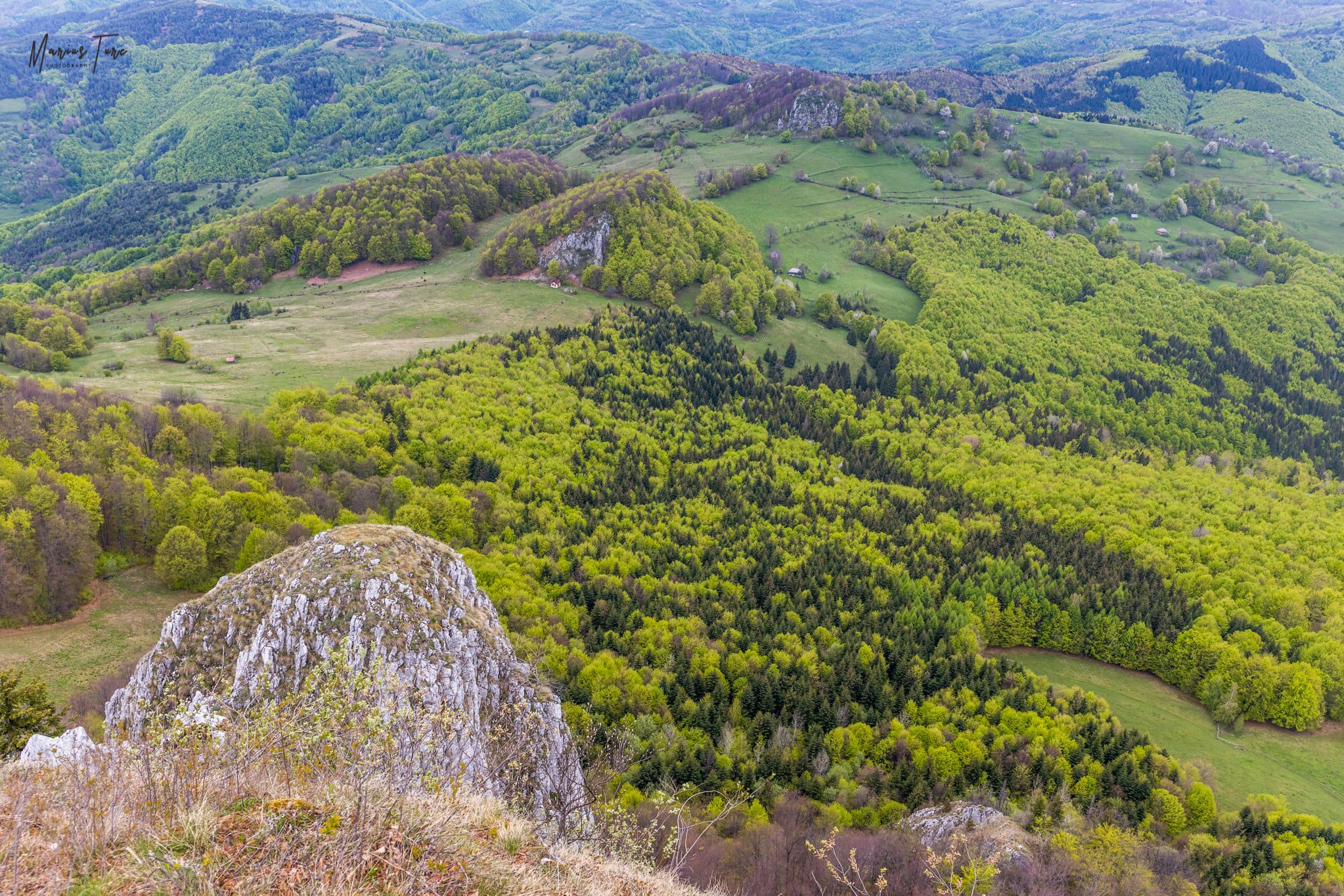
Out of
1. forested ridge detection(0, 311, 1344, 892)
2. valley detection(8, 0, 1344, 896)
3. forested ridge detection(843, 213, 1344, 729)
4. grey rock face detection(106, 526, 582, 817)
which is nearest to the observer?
valley detection(8, 0, 1344, 896)

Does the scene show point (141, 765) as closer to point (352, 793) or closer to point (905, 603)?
point (352, 793)

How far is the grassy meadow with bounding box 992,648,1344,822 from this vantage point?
194 ft

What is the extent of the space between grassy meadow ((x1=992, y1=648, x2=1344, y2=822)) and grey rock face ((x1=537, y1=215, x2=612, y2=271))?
93464 millimetres

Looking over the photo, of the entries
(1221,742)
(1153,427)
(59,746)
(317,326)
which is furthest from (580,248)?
(59,746)

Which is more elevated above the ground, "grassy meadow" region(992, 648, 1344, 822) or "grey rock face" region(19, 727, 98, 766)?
"grey rock face" region(19, 727, 98, 766)

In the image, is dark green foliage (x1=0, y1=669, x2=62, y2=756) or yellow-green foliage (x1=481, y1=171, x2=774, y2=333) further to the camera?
yellow-green foliage (x1=481, y1=171, x2=774, y2=333)

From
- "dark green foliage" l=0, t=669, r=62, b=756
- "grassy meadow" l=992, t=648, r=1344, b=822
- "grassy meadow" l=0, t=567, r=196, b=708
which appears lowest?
"grassy meadow" l=992, t=648, r=1344, b=822

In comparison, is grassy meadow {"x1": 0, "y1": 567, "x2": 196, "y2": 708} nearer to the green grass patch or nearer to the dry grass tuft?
the green grass patch

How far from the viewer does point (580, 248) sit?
429 ft

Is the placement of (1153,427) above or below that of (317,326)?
below

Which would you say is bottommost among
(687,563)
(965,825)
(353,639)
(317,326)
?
(965,825)

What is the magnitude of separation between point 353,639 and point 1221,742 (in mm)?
75713

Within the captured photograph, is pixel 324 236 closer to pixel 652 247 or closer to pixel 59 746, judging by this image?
pixel 652 247

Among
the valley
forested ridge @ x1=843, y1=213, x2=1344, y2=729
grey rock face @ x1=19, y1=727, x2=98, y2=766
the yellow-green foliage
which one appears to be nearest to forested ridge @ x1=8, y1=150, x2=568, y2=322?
the valley
